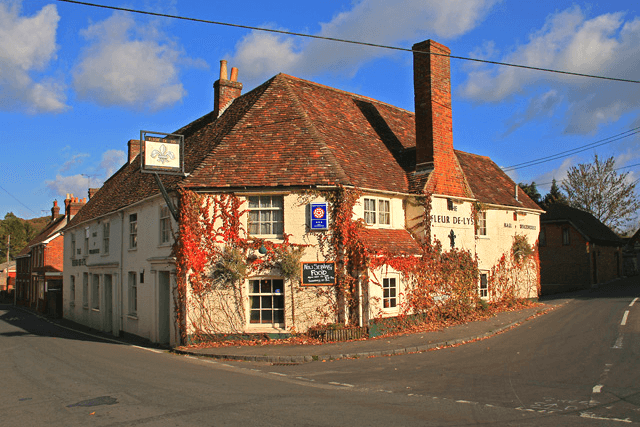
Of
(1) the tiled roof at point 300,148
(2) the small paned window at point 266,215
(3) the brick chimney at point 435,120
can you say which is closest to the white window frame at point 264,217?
(2) the small paned window at point 266,215

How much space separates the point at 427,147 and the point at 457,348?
836 cm

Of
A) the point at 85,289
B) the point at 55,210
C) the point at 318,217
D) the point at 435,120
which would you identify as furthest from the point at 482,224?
the point at 55,210

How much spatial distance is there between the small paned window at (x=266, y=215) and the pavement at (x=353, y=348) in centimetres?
364

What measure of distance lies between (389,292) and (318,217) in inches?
144

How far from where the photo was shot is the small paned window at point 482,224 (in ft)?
69.5

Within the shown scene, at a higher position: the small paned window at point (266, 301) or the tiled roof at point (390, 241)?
the tiled roof at point (390, 241)

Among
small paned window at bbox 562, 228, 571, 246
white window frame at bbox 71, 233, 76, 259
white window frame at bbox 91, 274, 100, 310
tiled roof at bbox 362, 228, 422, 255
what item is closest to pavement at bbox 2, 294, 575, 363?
tiled roof at bbox 362, 228, 422, 255

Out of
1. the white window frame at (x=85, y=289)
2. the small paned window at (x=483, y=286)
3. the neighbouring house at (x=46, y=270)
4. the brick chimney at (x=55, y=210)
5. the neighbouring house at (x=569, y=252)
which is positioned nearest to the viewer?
the small paned window at (x=483, y=286)

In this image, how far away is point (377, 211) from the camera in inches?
682

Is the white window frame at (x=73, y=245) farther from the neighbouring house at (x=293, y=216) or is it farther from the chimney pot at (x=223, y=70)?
the chimney pot at (x=223, y=70)

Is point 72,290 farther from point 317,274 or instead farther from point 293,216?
point 317,274

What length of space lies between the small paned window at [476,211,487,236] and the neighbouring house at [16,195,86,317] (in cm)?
2739

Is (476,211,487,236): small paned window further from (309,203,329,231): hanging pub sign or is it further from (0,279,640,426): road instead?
(309,203,329,231): hanging pub sign

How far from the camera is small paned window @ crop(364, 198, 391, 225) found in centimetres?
1697
